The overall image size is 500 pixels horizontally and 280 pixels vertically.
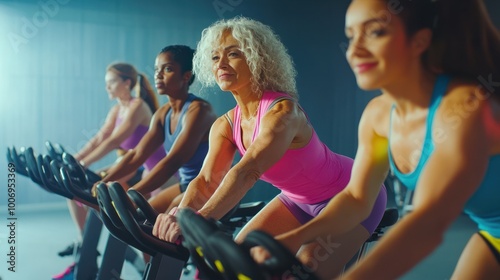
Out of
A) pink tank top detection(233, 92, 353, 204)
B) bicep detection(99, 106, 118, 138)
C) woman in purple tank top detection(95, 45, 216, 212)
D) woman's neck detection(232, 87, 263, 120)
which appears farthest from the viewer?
bicep detection(99, 106, 118, 138)

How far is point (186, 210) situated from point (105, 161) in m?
5.70

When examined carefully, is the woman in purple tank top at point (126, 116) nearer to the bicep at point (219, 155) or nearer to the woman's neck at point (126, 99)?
the woman's neck at point (126, 99)

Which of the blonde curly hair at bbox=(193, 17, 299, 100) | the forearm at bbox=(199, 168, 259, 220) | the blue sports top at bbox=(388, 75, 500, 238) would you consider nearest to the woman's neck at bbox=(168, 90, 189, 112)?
the blonde curly hair at bbox=(193, 17, 299, 100)

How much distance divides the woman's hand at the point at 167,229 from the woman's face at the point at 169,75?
169cm

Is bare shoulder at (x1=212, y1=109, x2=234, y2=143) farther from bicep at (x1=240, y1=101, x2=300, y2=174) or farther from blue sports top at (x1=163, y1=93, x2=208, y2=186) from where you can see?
blue sports top at (x1=163, y1=93, x2=208, y2=186)

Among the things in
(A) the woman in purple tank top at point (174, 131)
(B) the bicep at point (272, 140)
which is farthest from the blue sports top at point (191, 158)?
(B) the bicep at point (272, 140)

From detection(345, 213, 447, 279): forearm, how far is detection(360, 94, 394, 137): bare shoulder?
385 millimetres

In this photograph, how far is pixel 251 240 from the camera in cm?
101

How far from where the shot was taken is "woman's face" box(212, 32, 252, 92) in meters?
2.16

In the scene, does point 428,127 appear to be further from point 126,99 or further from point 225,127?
point 126,99

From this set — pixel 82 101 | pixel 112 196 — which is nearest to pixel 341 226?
pixel 112 196

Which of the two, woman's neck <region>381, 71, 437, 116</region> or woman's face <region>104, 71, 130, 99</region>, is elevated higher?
woman's neck <region>381, 71, 437, 116</region>

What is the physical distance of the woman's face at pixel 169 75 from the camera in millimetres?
3275

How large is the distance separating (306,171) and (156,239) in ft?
2.15
